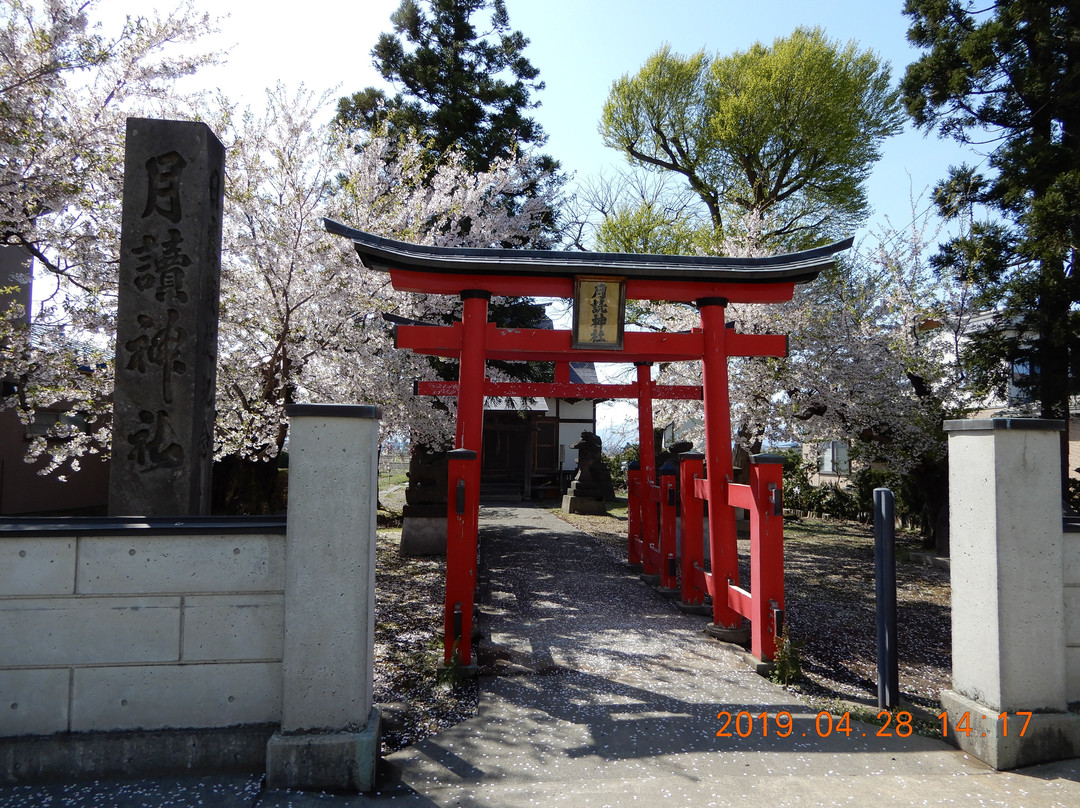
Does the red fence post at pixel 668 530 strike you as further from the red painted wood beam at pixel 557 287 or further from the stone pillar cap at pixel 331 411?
the stone pillar cap at pixel 331 411

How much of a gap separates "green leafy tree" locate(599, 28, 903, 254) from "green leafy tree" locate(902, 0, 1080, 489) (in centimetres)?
646

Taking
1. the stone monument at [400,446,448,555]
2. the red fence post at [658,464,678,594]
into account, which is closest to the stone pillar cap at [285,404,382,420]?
the red fence post at [658,464,678,594]

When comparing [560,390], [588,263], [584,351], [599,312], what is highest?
[588,263]

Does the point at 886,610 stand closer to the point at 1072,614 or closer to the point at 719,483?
the point at 1072,614

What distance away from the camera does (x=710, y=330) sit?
6.20 metres

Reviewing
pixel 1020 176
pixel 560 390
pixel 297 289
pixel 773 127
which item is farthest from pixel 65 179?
pixel 773 127

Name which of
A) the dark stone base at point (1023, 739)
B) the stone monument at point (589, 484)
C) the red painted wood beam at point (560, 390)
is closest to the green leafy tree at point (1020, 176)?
the red painted wood beam at point (560, 390)

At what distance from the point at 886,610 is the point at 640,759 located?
1.99 meters

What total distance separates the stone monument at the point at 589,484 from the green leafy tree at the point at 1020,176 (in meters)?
9.94

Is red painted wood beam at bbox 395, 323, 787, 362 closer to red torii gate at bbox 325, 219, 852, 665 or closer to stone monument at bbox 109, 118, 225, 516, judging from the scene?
red torii gate at bbox 325, 219, 852, 665

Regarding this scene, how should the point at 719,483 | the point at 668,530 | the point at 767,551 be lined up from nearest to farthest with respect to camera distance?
1. the point at 767,551
2. the point at 719,483
3. the point at 668,530

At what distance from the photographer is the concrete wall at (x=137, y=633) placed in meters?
3.25

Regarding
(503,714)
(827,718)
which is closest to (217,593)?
(503,714)

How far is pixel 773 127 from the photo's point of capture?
18.9 metres
